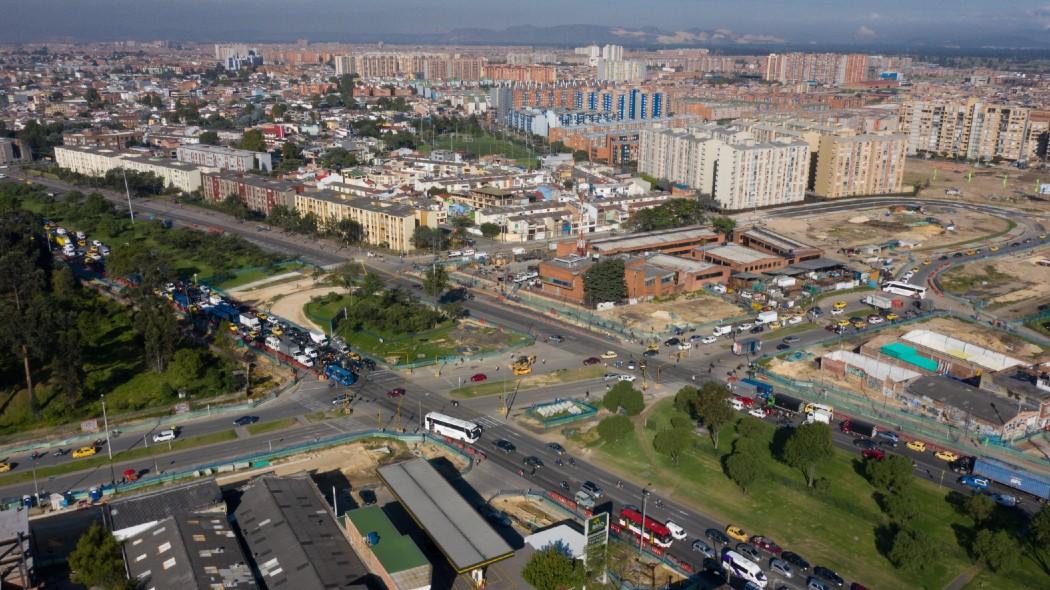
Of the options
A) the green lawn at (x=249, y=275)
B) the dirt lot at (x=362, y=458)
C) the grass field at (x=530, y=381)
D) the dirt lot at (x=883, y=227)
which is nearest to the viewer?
the dirt lot at (x=362, y=458)

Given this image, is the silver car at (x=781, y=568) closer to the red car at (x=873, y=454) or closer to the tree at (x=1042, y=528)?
the tree at (x=1042, y=528)

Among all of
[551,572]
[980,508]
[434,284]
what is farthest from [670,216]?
[551,572]

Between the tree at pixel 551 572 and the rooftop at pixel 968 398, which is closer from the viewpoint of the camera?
the tree at pixel 551 572

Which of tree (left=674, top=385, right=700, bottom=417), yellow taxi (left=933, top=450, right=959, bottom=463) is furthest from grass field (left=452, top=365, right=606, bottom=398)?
yellow taxi (left=933, top=450, right=959, bottom=463)

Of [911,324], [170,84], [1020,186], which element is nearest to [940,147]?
[1020,186]

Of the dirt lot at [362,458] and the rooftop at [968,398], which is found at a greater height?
the rooftop at [968,398]

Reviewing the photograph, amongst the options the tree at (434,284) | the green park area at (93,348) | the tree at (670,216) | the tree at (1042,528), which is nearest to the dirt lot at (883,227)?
the tree at (670,216)

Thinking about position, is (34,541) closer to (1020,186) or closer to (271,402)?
(271,402)
